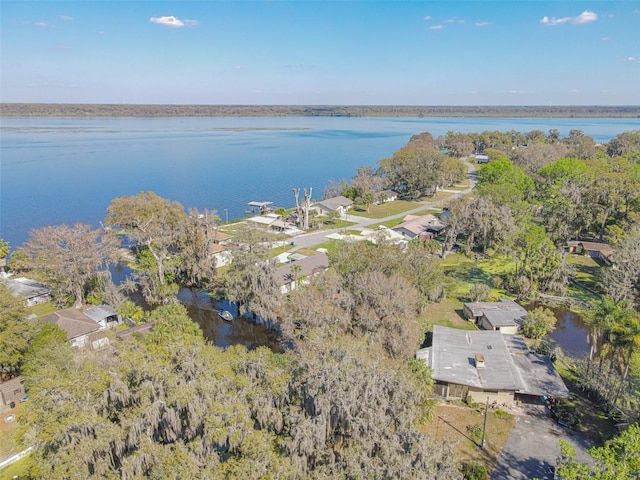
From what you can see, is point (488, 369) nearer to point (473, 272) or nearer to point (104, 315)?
point (473, 272)

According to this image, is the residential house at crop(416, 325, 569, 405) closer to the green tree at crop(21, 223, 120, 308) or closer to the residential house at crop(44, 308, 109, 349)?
the residential house at crop(44, 308, 109, 349)

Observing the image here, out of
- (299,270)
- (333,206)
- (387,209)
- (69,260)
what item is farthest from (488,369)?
(387,209)

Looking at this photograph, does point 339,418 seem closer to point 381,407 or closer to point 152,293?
point 381,407

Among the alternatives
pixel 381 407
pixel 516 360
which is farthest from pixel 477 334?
pixel 381 407

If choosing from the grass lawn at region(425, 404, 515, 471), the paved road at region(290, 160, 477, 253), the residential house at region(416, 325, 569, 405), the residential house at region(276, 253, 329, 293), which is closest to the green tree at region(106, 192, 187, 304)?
the residential house at region(276, 253, 329, 293)

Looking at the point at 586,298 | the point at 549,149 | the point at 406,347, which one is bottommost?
the point at 586,298

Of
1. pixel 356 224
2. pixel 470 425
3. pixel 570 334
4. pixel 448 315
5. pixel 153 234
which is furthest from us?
pixel 356 224
